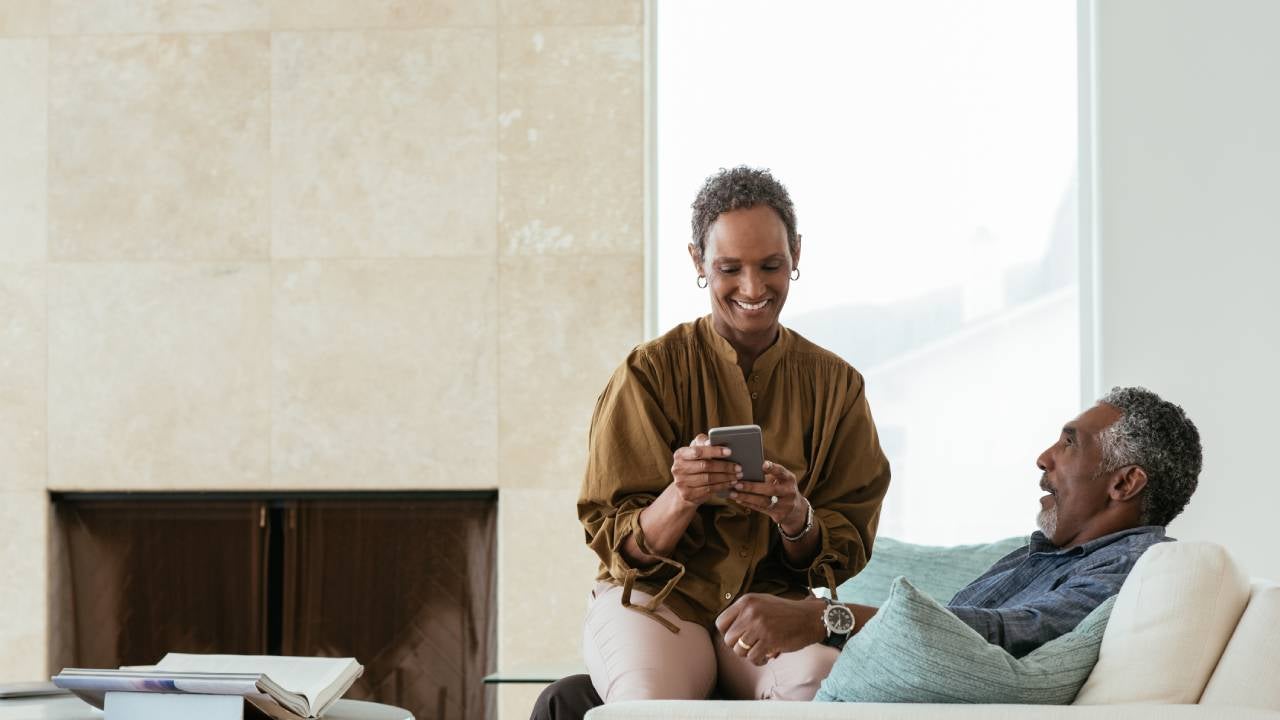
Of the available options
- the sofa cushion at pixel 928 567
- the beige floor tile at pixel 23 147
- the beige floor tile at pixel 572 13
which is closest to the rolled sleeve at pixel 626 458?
the sofa cushion at pixel 928 567

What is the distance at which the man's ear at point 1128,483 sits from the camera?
2188 mm

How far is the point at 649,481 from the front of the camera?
2.20 metres

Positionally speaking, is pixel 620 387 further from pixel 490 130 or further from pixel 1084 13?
pixel 1084 13

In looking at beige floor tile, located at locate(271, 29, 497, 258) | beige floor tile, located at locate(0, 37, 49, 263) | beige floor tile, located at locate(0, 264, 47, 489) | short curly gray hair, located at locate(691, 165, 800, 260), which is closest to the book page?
short curly gray hair, located at locate(691, 165, 800, 260)

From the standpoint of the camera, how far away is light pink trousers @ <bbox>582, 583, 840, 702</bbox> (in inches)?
77.7

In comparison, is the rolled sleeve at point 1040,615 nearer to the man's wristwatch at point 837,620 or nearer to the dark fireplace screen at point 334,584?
the man's wristwatch at point 837,620

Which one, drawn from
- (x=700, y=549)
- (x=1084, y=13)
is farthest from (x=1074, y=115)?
(x=700, y=549)

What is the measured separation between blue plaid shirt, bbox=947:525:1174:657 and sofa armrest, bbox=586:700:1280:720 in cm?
21

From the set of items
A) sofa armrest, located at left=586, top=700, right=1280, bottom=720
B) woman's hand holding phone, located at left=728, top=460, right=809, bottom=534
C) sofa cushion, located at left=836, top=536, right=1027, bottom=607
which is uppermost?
woman's hand holding phone, located at left=728, top=460, right=809, bottom=534

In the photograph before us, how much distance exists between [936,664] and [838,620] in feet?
1.19

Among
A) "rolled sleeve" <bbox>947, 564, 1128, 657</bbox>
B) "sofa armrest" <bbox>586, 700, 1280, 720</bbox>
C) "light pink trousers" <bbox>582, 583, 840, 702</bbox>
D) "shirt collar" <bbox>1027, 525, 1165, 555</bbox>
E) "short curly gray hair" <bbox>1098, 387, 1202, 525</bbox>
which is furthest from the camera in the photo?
"short curly gray hair" <bbox>1098, 387, 1202, 525</bbox>

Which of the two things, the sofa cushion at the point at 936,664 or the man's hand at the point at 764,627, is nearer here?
the sofa cushion at the point at 936,664

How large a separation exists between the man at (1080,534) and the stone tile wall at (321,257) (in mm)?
1794

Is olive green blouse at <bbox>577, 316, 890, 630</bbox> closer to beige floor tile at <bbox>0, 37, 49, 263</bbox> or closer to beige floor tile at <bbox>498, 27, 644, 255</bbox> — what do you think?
beige floor tile at <bbox>498, 27, 644, 255</bbox>
